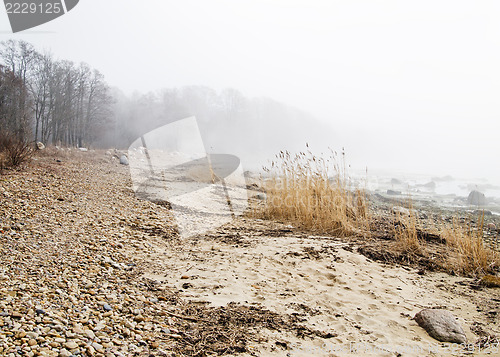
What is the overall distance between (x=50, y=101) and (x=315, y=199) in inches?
596

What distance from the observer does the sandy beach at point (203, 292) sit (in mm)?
1651

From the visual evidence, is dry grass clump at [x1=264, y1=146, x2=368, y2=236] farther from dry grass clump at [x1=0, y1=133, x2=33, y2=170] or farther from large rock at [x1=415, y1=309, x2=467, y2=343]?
dry grass clump at [x1=0, y1=133, x2=33, y2=170]

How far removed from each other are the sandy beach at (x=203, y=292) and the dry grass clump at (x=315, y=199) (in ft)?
1.91

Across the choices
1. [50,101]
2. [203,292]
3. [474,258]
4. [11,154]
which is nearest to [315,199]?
[474,258]

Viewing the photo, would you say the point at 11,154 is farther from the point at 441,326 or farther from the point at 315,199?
the point at 441,326

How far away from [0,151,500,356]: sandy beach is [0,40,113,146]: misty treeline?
21.1 ft

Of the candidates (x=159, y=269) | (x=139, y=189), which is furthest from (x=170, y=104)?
(x=159, y=269)

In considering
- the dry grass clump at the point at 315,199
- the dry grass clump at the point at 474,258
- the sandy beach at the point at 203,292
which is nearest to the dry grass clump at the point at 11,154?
the sandy beach at the point at 203,292

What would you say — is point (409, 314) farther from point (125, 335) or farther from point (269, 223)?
point (269, 223)

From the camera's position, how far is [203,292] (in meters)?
2.36

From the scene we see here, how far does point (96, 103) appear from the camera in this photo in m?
19.6

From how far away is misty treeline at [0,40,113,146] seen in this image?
34.9 feet

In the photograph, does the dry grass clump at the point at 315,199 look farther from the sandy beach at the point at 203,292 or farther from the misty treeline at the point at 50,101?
the misty treeline at the point at 50,101

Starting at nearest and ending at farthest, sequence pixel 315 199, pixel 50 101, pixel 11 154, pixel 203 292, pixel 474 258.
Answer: pixel 203 292, pixel 474 258, pixel 315 199, pixel 11 154, pixel 50 101
